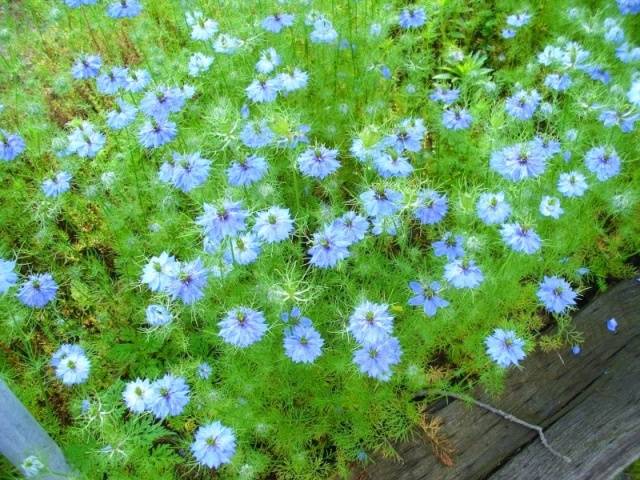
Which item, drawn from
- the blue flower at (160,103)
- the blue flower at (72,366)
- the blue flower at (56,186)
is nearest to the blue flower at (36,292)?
the blue flower at (72,366)

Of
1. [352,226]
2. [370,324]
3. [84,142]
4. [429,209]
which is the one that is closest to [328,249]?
[352,226]

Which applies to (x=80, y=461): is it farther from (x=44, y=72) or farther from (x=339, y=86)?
(x=44, y=72)

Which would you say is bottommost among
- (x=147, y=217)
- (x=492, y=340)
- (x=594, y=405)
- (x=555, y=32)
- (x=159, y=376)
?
(x=594, y=405)

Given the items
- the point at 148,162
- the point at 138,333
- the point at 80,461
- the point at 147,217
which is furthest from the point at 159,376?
the point at 148,162

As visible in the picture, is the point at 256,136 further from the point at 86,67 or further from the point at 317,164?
the point at 86,67

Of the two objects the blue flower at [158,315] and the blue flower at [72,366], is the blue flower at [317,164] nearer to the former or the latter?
the blue flower at [158,315]

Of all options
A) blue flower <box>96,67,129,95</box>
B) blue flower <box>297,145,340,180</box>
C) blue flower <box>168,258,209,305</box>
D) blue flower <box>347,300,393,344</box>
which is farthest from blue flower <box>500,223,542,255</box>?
blue flower <box>96,67,129,95</box>
